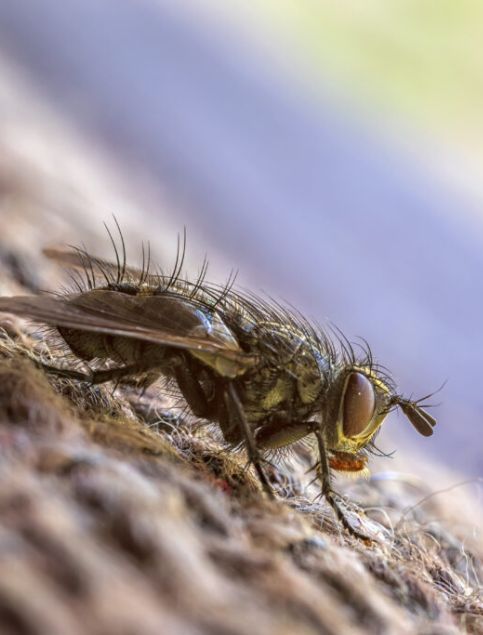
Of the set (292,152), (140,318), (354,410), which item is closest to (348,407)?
(354,410)

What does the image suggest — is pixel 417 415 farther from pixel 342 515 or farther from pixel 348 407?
pixel 342 515

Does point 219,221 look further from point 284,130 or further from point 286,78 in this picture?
point 286,78

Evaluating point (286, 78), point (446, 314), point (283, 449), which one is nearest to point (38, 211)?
point (283, 449)

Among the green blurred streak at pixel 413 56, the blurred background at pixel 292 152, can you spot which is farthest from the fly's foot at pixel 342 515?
the green blurred streak at pixel 413 56

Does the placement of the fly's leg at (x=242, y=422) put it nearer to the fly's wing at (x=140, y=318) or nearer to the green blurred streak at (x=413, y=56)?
the fly's wing at (x=140, y=318)

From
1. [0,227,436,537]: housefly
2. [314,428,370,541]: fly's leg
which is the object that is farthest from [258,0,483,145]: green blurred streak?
[314,428,370,541]: fly's leg

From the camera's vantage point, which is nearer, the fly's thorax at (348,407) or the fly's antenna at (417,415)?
the fly's thorax at (348,407)
